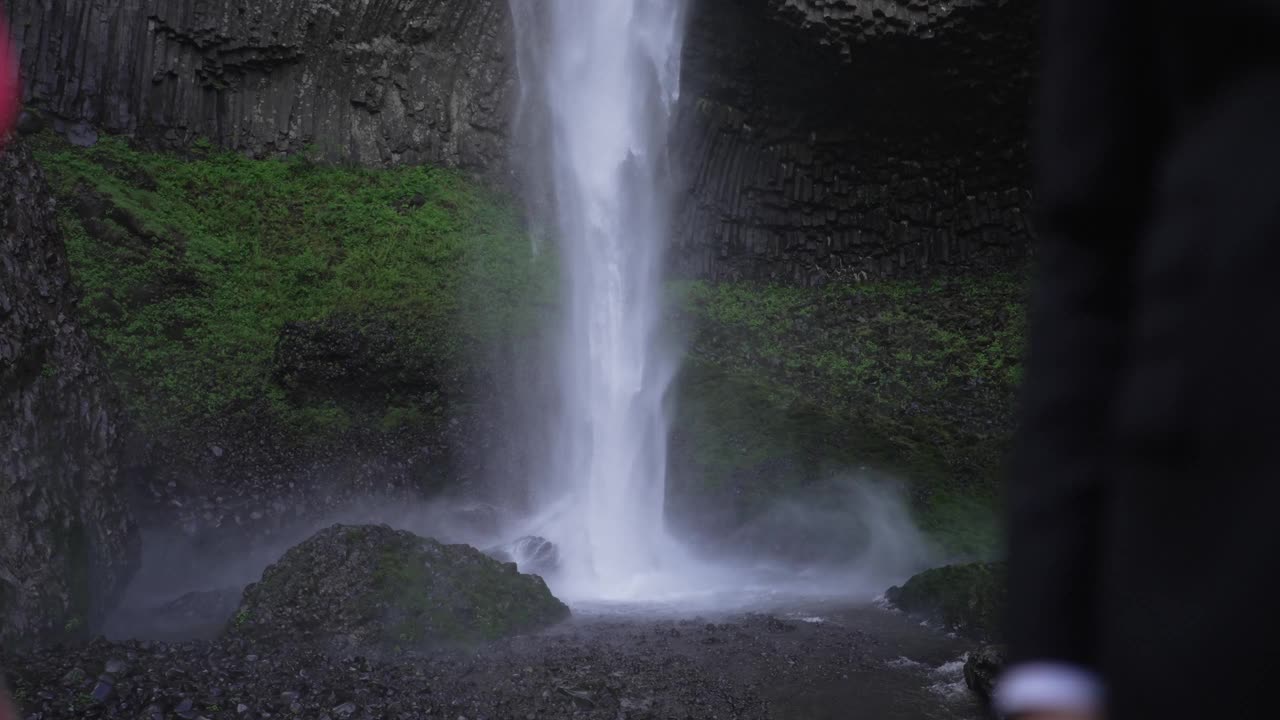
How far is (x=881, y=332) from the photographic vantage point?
20.6 meters

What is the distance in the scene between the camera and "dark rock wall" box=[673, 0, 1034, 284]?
19859 mm

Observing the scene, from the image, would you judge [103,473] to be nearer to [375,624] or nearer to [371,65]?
[375,624]

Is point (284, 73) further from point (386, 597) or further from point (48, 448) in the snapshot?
point (386, 597)

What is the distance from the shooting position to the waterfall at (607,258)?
47.4 ft

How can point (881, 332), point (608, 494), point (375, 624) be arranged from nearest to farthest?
point (375, 624), point (608, 494), point (881, 332)

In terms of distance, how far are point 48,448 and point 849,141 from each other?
18821mm

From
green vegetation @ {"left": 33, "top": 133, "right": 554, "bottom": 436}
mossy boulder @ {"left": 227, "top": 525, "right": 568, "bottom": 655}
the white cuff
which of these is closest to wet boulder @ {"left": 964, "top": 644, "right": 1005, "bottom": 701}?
mossy boulder @ {"left": 227, "top": 525, "right": 568, "bottom": 655}

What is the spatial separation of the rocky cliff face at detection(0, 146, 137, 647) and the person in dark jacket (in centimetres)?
819

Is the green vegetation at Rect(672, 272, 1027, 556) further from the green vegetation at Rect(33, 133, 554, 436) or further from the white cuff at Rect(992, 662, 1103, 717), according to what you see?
the white cuff at Rect(992, 662, 1103, 717)

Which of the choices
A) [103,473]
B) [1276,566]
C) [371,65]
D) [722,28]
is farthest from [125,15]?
[1276,566]

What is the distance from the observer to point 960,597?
929 centimetres

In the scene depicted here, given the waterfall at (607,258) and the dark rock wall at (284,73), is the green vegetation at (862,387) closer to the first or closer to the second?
the waterfall at (607,258)

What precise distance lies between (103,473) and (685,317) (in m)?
12.5

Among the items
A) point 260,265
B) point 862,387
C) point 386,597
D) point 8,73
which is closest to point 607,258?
point 862,387
